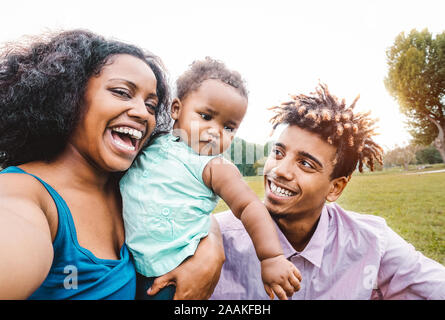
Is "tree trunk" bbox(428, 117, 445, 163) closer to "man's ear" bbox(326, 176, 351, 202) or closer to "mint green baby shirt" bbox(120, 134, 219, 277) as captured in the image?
"man's ear" bbox(326, 176, 351, 202)

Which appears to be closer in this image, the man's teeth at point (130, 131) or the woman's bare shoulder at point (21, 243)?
the woman's bare shoulder at point (21, 243)

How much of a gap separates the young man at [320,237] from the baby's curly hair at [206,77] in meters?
0.65

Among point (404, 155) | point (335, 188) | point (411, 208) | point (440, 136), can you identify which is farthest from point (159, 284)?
point (404, 155)

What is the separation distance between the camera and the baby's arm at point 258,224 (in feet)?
4.26

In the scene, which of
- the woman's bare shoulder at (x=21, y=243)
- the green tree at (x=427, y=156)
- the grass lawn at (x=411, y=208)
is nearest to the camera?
the woman's bare shoulder at (x=21, y=243)

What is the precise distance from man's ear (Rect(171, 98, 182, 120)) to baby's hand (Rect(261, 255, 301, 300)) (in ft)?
3.14

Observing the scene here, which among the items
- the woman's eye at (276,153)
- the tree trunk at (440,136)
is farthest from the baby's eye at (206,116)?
the tree trunk at (440,136)

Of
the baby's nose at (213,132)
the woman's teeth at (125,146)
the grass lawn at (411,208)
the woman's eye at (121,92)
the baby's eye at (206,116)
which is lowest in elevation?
the grass lawn at (411,208)

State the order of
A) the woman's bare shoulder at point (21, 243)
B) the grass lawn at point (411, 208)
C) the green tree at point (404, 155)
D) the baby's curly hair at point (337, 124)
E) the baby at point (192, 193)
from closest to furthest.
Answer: the woman's bare shoulder at point (21, 243)
the baby at point (192, 193)
the baby's curly hair at point (337, 124)
the grass lawn at point (411, 208)
the green tree at point (404, 155)

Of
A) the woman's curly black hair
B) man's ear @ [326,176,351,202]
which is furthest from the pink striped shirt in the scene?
the woman's curly black hair

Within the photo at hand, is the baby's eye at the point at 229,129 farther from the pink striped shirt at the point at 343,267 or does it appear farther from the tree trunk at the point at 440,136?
the tree trunk at the point at 440,136

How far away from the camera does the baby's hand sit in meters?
1.29

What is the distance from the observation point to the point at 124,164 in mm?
1476
